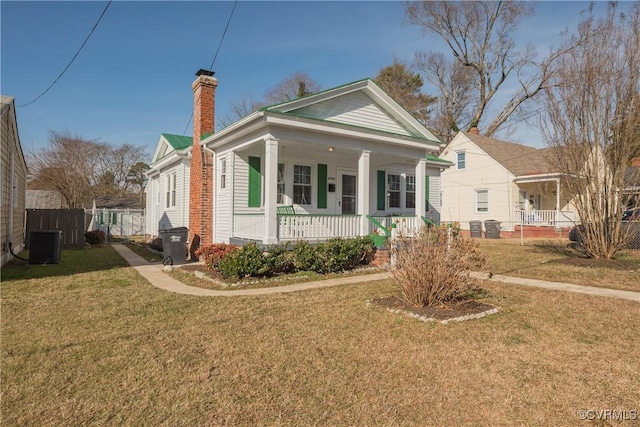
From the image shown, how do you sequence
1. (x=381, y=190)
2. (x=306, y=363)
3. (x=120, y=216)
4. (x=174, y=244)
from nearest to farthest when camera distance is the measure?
(x=306, y=363) → (x=174, y=244) → (x=381, y=190) → (x=120, y=216)

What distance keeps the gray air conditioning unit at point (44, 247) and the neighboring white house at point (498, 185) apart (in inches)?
792

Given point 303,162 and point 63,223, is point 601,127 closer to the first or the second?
point 303,162

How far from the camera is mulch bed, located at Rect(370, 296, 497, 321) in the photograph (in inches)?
221

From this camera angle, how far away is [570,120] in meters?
11.2

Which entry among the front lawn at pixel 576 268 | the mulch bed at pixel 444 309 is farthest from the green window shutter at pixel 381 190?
the mulch bed at pixel 444 309

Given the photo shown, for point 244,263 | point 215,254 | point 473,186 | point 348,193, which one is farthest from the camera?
point 473,186

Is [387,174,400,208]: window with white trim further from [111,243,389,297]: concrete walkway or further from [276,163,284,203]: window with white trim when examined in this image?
[111,243,389,297]: concrete walkway

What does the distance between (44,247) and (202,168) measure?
5.09 meters

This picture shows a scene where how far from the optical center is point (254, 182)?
11938mm

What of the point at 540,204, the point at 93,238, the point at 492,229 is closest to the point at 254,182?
the point at 93,238

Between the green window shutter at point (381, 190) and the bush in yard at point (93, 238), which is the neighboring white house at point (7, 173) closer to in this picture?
the bush in yard at point (93, 238)

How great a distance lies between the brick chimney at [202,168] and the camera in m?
12.4

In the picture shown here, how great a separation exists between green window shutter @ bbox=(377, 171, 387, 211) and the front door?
1.16 metres

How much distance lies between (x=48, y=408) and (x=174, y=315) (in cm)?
277
